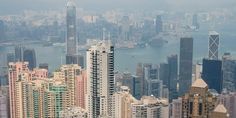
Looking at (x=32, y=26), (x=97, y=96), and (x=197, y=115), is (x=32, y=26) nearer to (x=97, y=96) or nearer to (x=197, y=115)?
(x=97, y=96)

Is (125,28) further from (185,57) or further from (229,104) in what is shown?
(229,104)

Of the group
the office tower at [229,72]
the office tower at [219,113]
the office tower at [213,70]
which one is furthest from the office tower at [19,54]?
the office tower at [219,113]

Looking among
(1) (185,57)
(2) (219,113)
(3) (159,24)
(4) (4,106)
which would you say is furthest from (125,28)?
(2) (219,113)

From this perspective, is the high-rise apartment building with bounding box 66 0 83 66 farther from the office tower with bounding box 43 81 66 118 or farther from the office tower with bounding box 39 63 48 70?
the office tower with bounding box 43 81 66 118

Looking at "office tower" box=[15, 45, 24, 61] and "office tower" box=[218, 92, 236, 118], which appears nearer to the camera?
"office tower" box=[218, 92, 236, 118]

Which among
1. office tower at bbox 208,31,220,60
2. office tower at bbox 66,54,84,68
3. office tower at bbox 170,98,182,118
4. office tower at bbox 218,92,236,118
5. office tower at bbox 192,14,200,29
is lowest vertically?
office tower at bbox 170,98,182,118

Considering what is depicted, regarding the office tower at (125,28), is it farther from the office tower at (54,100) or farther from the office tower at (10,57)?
the office tower at (10,57)

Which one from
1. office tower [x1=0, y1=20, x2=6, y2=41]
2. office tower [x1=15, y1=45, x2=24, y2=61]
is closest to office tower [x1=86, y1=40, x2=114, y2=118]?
office tower [x1=0, y1=20, x2=6, y2=41]

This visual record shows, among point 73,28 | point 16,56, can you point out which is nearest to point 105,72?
point 73,28
